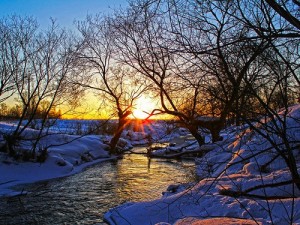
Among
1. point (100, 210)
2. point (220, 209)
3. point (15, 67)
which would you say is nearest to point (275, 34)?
point (220, 209)

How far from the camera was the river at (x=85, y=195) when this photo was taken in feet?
25.8

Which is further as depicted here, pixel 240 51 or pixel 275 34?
pixel 240 51

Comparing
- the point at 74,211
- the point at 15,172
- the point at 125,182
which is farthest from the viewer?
the point at 15,172

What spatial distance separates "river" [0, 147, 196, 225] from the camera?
7852 millimetres

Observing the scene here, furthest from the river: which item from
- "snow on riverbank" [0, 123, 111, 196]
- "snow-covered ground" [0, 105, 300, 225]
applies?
"snow on riverbank" [0, 123, 111, 196]

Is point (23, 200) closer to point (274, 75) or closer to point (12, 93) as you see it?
point (12, 93)

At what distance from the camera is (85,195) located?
33.4ft

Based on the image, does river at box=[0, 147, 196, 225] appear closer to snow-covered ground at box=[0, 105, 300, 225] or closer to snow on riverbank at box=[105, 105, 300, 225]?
snow-covered ground at box=[0, 105, 300, 225]

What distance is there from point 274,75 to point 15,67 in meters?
13.6

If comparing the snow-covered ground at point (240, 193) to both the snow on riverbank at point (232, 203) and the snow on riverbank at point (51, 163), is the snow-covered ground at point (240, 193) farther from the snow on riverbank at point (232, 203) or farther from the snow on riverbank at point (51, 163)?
the snow on riverbank at point (51, 163)

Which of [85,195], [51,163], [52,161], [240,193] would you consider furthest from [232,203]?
[52,161]

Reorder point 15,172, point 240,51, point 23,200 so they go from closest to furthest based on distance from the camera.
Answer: point 240,51 < point 23,200 < point 15,172

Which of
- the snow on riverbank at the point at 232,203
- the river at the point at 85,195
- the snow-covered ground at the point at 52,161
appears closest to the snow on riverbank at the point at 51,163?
the snow-covered ground at the point at 52,161

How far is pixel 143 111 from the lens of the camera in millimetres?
15664
